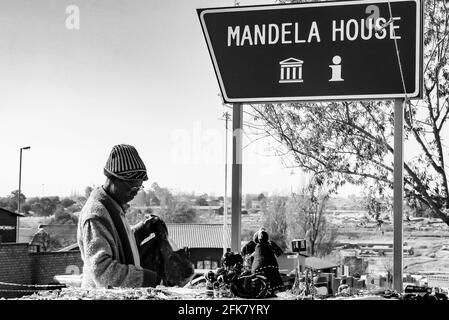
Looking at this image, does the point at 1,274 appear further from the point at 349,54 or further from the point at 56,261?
the point at 349,54

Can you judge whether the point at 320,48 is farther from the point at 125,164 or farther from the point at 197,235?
the point at 197,235

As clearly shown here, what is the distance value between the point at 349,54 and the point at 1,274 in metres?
5.00

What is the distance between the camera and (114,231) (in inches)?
72.3

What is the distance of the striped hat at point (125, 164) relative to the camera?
1.86 meters

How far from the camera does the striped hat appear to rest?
186 centimetres

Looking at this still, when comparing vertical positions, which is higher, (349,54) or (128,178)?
(349,54)

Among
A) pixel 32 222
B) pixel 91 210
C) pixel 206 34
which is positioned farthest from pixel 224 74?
pixel 32 222

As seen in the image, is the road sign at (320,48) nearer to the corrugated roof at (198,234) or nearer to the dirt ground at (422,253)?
the corrugated roof at (198,234)

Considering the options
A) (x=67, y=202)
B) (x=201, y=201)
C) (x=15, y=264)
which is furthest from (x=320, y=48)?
(x=15, y=264)

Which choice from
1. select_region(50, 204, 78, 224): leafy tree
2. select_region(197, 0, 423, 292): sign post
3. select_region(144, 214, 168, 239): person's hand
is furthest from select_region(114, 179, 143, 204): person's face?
select_region(50, 204, 78, 224): leafy tree

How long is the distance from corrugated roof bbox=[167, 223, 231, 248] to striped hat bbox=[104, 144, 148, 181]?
326mm

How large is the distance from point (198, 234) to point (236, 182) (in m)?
0.27
